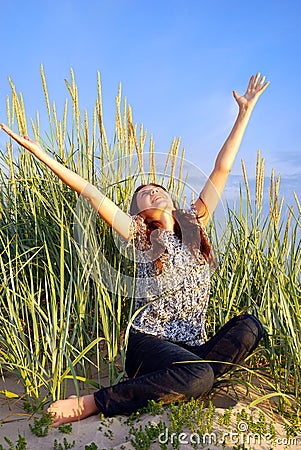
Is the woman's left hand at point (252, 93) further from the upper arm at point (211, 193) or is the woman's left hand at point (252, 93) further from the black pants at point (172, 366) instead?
the black pants at point (172, 366)

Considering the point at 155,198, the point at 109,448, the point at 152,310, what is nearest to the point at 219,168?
the point at 155,198

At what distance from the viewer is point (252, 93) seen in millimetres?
3062

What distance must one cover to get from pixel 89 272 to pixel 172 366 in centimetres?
57

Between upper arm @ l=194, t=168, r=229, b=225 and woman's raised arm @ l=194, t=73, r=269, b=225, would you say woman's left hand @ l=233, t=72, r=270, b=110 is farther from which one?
upper arm @ l=194, t=168, r=229, b=225

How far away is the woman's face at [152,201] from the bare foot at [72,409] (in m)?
1.02

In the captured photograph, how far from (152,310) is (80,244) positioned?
1.63 ft

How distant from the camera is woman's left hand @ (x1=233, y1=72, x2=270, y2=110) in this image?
9.91 feet

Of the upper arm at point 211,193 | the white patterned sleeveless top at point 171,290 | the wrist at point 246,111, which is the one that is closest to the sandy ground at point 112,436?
the white patterned sleeveless top at point 171,290

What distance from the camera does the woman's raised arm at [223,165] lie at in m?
2.93

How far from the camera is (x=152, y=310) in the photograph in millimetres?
2607

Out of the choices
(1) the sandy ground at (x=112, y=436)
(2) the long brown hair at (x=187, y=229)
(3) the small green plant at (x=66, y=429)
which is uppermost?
(2) the long brown hair at (x=187, y=229)

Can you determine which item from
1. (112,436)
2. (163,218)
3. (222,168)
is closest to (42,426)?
(112,436)

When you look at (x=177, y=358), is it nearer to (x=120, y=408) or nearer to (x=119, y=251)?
(x=120, y=408)

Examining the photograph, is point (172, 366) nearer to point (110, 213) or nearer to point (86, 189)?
point (110, 213)
